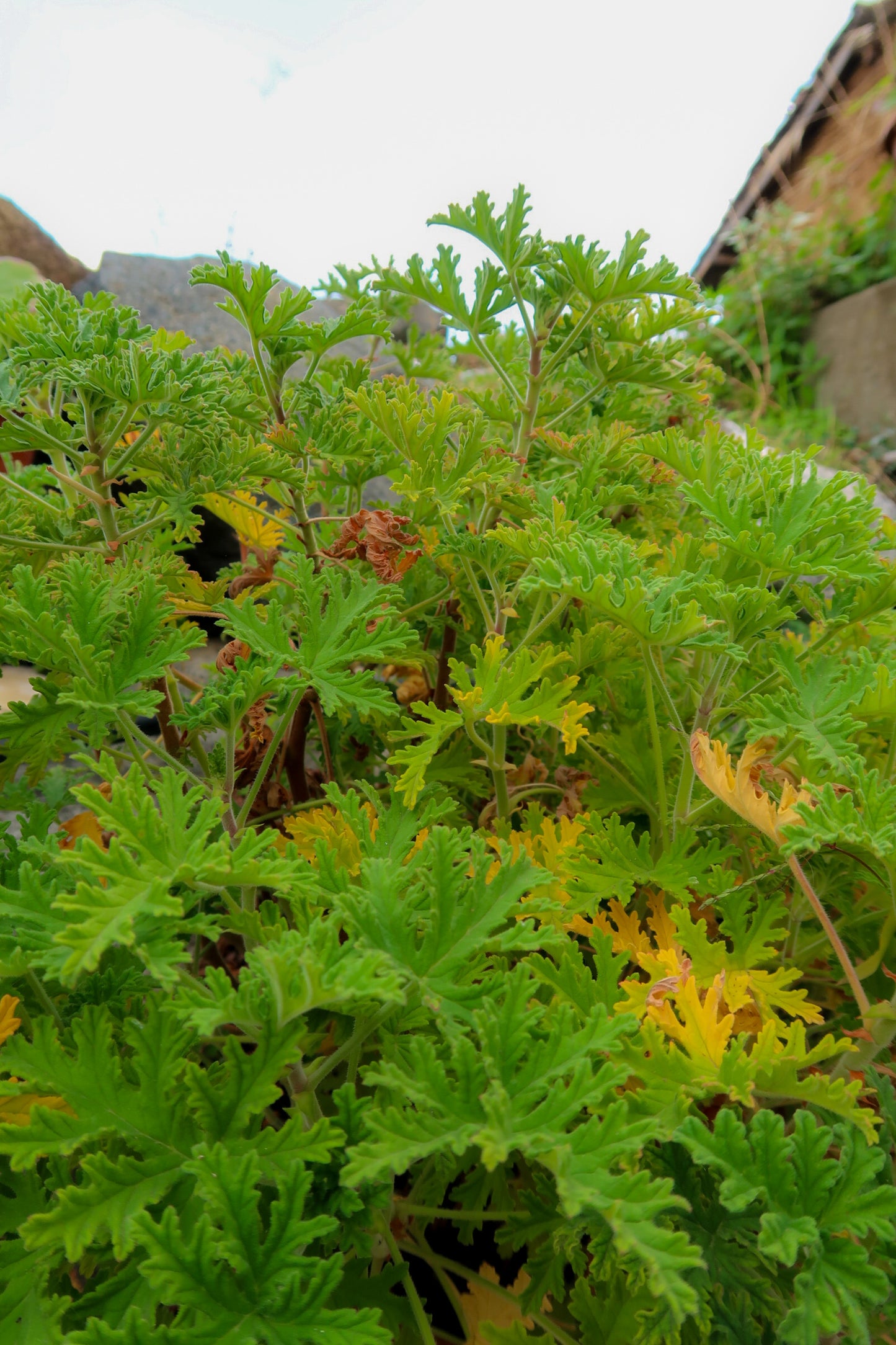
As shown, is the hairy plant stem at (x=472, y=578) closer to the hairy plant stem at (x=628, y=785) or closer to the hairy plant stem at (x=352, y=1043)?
the hairy plant stem at (x=628, y=785)

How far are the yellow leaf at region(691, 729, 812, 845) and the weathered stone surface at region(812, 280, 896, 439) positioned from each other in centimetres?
411

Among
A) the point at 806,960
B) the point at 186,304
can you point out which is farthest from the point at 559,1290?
the point at 186,304

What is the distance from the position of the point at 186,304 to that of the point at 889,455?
3162 mm

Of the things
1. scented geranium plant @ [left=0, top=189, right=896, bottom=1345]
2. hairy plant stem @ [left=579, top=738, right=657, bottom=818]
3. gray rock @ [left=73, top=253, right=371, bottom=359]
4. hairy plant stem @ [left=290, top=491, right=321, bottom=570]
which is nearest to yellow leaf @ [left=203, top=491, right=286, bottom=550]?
scented geranium plant @ [left=0, top=189, right=896, bottom=1345]

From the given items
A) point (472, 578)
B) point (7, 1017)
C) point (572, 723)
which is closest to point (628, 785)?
point (572, 723)

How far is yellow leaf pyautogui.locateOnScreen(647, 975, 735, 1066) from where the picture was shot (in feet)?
1.95

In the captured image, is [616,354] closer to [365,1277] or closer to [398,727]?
[398,727]

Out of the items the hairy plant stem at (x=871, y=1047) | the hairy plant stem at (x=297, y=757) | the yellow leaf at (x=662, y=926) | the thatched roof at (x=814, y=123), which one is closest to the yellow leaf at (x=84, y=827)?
the hairy plant stem at (x=297, y=757)

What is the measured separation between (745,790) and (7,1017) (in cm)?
61

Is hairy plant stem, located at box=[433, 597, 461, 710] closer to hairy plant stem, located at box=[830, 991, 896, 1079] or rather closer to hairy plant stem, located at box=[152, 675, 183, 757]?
hairy plant stem, located at box=[152, 675, 183, 757]

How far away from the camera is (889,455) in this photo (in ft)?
12.3

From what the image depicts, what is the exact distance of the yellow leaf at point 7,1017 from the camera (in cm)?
59

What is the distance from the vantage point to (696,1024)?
604 mm

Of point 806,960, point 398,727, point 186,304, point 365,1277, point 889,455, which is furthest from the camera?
point 889,455
